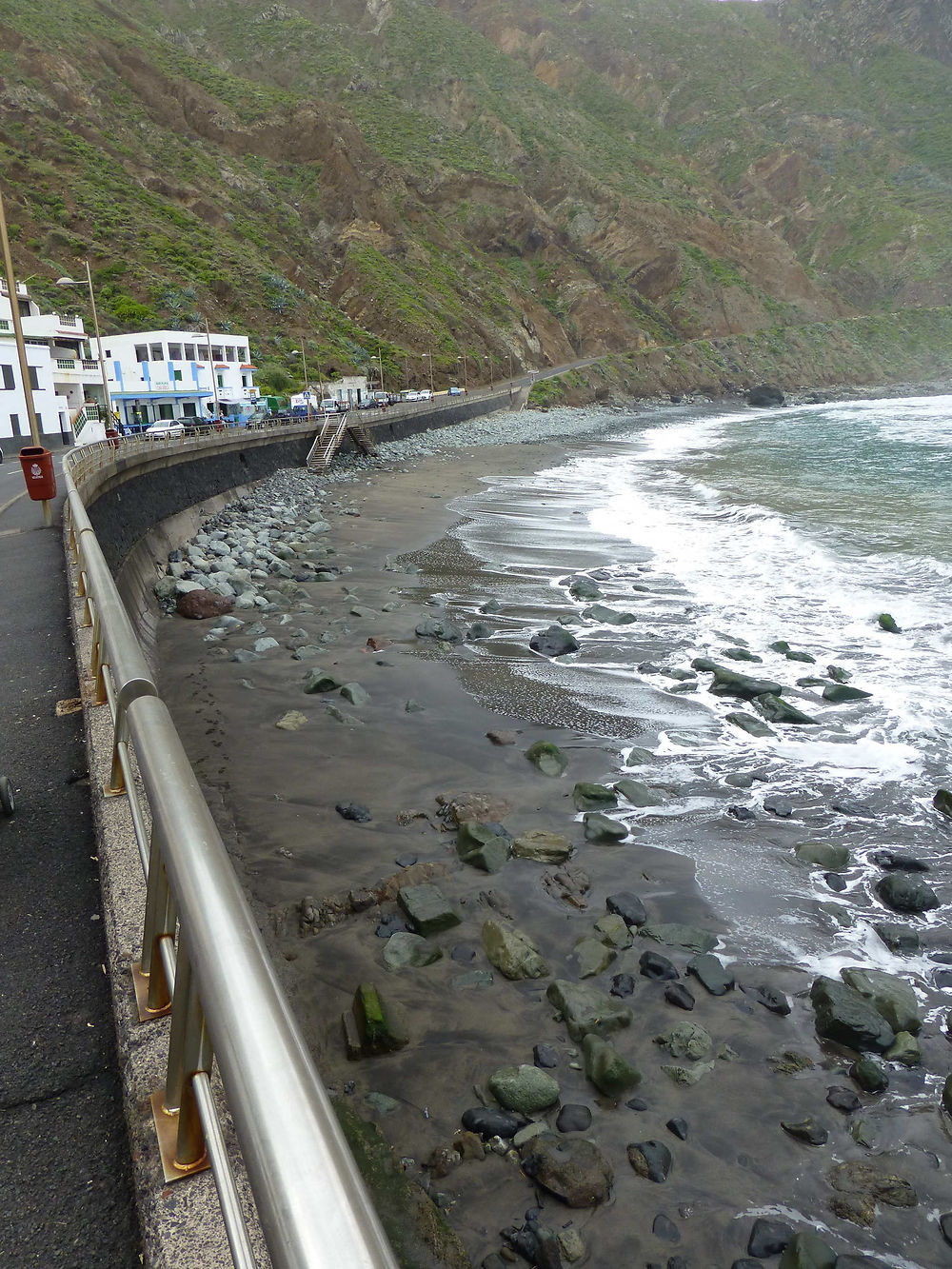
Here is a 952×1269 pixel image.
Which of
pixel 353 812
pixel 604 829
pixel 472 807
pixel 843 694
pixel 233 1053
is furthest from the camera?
pixel 843 694

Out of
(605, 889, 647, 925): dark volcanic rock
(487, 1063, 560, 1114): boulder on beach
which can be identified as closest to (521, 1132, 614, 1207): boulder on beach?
(487, 1063, 560, 1114): boulder on beach

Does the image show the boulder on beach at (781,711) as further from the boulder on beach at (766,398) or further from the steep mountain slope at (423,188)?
the boulder on beach at (766,398)

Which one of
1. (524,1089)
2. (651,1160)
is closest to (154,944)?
(524,1089)

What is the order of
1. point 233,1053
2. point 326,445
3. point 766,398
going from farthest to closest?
point 766,398 → point 326,445 → point 233,1053

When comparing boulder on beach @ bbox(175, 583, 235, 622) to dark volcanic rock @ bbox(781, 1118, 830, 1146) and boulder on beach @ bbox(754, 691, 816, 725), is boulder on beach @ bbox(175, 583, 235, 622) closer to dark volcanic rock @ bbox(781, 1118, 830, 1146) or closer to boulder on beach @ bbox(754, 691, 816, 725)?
boulder on beach @ bbox(754, 691, 816, 725)

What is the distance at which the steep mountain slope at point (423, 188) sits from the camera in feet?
237

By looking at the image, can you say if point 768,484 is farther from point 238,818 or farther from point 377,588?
point 238,818

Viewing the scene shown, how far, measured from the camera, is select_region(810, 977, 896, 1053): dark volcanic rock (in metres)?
4.23

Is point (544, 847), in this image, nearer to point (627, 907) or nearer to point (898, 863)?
point (627, 907)

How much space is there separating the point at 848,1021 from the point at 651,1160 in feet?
4.61

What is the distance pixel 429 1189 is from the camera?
344cm

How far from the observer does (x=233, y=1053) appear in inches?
41.1

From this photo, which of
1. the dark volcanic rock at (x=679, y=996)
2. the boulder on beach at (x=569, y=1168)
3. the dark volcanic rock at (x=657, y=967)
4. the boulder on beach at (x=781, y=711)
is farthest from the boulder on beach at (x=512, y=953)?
the boulder on beach at (x=781, y=711)

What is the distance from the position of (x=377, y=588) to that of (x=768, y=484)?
1928cm
